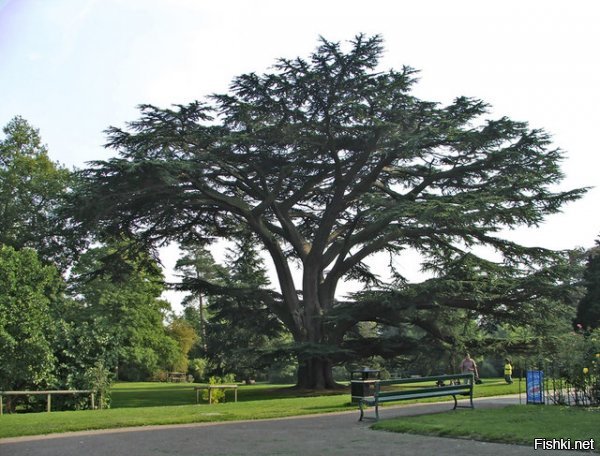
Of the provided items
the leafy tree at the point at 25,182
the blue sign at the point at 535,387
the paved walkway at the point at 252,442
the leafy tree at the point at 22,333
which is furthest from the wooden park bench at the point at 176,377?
the blue sign at the point at 535,387

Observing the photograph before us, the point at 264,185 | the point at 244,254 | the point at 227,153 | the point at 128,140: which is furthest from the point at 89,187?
the point at 244,254

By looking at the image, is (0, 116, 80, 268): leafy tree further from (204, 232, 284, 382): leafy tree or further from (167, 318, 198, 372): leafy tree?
(167, 318, 198, 372): leafy tree

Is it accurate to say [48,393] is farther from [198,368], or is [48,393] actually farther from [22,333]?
[198,368]

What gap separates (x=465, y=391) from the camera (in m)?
15.1

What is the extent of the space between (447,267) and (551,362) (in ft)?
40.3

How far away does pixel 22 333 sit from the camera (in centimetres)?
1930

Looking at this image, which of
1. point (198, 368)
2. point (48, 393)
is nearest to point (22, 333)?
point (48, 393)

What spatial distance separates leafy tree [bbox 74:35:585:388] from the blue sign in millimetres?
9384

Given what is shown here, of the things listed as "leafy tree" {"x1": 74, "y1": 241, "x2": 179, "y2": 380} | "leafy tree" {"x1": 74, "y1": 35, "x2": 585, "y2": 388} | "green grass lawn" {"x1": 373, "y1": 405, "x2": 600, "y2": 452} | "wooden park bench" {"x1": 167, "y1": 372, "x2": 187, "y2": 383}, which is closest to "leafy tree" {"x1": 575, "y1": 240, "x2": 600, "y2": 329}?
"leafy tree" {"x1": 74, "y1": 35, "x2": 585, "y2": 388}

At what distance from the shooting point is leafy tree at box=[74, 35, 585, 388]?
84.3 feet

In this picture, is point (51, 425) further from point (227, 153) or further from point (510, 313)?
point (510, 313)

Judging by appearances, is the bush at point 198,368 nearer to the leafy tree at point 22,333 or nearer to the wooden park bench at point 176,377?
the wooden park bench at point 176,377

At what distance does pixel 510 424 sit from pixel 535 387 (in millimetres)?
4686

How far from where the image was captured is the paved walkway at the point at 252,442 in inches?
364
